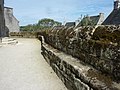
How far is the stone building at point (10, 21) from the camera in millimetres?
45947

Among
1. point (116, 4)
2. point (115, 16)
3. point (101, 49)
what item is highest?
point (116, 4)

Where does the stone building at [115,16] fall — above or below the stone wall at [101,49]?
above

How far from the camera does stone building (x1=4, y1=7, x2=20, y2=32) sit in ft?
151

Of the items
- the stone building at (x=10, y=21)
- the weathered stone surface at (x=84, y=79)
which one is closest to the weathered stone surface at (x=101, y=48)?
the weathered stone surface at (x=84, y=79)

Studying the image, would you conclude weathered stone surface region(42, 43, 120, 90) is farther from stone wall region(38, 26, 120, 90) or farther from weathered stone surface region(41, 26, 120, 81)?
weathered stone surface region(41, 26, 120, 81)

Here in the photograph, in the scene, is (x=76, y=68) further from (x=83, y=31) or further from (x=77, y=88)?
(x=83, y=31)

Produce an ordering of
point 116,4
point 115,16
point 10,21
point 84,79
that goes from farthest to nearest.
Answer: point 10,21 < point 116,4 < point 115,16 < point 84,79

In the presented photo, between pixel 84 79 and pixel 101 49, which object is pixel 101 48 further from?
pixel 84 79

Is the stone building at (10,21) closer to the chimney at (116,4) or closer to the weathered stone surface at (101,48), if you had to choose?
the chimney at (116,4)

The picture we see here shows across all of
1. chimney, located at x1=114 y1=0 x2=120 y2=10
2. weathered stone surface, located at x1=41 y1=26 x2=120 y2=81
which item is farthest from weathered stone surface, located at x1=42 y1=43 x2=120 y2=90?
chimney, located at x1=114 y1=0 x2=120 y2=10

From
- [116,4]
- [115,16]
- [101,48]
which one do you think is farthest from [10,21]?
[101,48]

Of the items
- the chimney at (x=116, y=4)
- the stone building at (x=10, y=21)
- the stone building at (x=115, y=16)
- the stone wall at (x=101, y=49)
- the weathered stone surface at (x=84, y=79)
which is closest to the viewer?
the weathered stone surface at (x=84, y=79)

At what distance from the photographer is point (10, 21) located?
47.2 m

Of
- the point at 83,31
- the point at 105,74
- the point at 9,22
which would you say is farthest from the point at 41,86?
the point at 9,22
